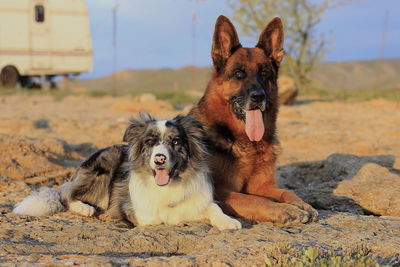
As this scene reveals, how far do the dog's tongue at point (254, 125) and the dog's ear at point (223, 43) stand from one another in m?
0.73

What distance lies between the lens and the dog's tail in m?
5.69

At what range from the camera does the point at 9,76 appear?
25766 mm

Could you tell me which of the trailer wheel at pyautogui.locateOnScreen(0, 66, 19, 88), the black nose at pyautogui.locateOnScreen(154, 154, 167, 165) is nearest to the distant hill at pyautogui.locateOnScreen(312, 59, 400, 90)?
the trailer wheel at pyautogui.locateOnScreen(0, 66, 19, 88)

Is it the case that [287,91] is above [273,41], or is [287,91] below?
below

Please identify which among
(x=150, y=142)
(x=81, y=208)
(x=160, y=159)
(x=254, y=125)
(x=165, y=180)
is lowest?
(x=81, y=208)

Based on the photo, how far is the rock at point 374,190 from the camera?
6399mm

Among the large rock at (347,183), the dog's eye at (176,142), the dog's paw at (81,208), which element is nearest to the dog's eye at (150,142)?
the dog's eye at (176,142)

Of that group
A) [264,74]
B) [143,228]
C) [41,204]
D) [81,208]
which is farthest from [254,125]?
[41,204]

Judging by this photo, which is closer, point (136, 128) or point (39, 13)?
point (136, 128)

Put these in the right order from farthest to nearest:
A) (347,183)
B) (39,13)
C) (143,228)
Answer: (39,13), (347,183), (143,228)

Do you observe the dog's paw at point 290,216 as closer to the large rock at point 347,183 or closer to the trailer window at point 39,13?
the large rock at point 347,183

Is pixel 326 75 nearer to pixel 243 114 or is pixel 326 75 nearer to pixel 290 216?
pixel 243 114

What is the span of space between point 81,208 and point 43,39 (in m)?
21.2

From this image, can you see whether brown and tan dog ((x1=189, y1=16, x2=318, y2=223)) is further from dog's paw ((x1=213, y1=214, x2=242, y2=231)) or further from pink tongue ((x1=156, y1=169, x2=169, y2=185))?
pink tongue ((x1=156, y1=169, x2=169, y2=185))
